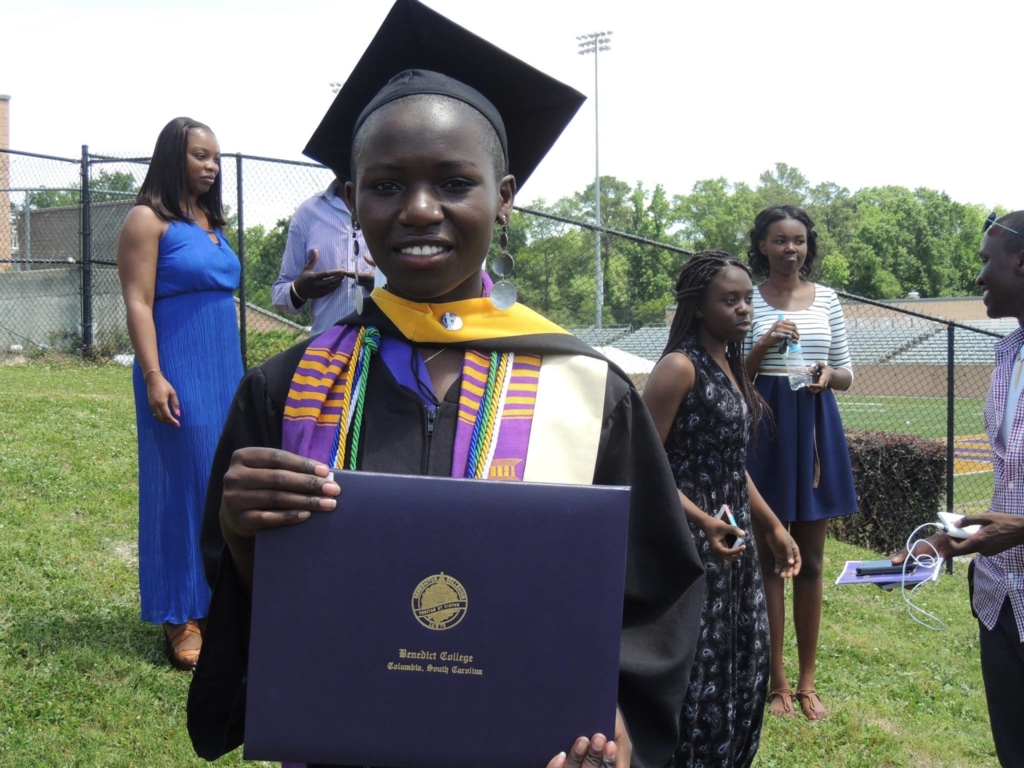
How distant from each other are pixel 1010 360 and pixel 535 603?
231 centimetres

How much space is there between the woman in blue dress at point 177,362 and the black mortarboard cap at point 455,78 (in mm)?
2203

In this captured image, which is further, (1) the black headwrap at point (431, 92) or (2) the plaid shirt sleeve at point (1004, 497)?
(2) the plaid shirt sleeve at point (1004, 497)

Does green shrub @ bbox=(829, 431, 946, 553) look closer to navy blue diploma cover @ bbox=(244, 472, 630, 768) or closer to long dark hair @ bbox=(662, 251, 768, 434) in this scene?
long dark hair @ bbox=(662, 251, 768, 434)

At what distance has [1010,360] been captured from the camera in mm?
3020

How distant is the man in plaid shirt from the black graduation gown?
5.20 feet

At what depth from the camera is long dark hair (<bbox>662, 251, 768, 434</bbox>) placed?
11.8ft

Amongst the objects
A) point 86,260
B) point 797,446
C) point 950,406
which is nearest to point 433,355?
point 797,446

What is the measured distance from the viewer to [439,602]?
1338 millimetres

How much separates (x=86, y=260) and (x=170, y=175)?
380 inches

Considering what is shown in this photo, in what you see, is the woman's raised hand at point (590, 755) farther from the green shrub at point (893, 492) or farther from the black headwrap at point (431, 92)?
the green shrub at point (893, 492)

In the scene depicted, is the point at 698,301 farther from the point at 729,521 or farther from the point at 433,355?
the point at 433,355

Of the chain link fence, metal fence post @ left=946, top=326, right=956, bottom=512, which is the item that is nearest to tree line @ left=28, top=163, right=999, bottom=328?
the chain link fence

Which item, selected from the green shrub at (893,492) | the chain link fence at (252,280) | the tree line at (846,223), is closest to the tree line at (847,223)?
the tree line at (846,223)

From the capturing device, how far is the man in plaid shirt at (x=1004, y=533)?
9.11ft
